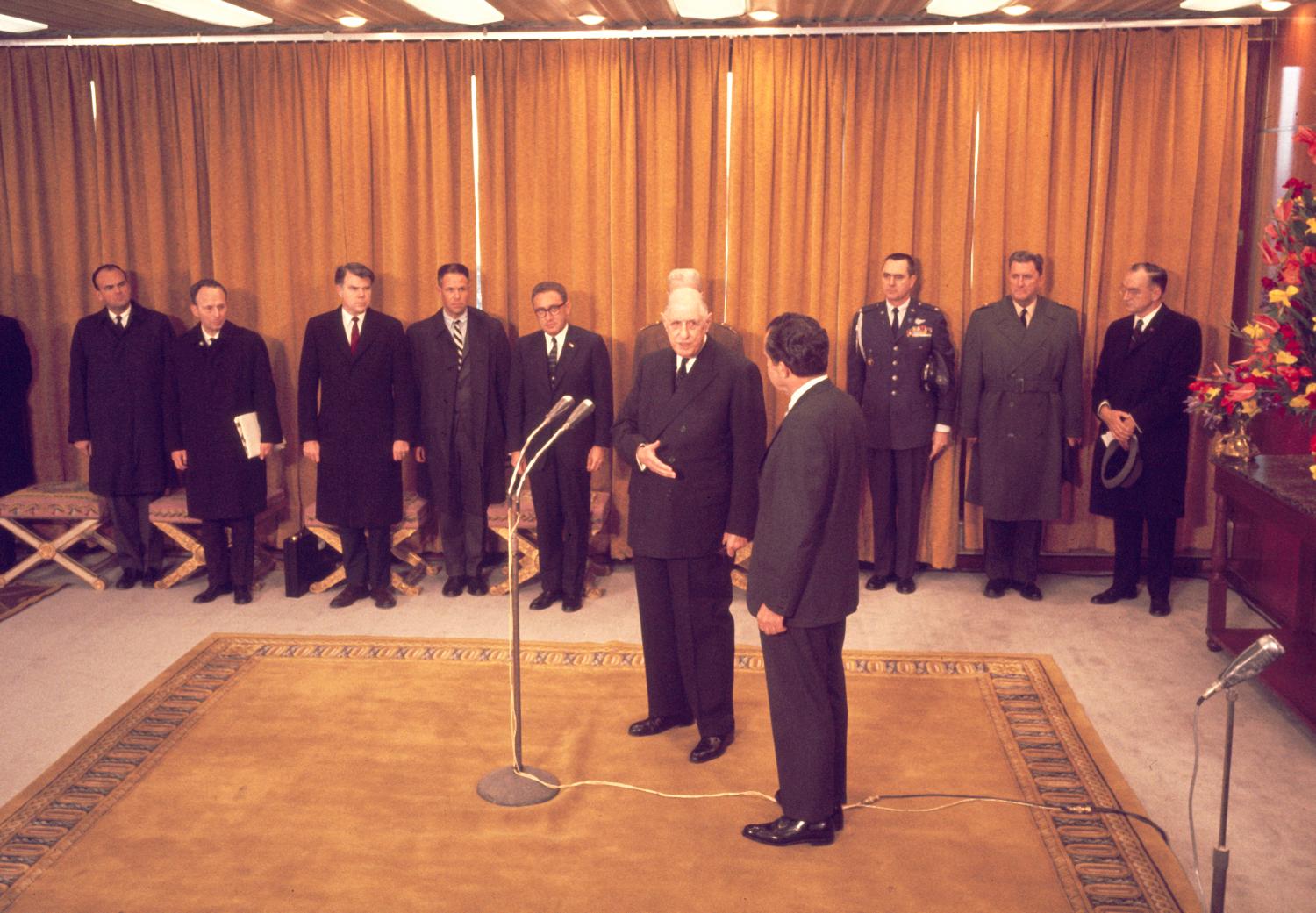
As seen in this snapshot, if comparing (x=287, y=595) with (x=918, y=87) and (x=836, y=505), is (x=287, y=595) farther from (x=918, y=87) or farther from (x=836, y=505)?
(x=918, y=87)

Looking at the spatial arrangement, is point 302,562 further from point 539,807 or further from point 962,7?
point 962,7

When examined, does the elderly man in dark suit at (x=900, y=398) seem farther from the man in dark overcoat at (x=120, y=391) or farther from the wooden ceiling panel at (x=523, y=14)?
the man in dark overcoat at (x=120, y=391)

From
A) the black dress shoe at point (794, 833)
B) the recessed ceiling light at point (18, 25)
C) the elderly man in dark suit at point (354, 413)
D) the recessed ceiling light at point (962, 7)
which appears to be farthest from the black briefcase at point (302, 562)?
the recessed ceiling light at point (962, 7)

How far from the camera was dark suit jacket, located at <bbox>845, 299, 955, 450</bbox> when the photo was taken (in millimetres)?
5633

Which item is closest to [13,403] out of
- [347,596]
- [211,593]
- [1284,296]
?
[211,593]

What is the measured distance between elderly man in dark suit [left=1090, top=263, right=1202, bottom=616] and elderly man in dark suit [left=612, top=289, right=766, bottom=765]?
2.48m

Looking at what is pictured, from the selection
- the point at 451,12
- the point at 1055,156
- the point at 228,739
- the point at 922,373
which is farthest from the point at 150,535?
the point at 1055,156

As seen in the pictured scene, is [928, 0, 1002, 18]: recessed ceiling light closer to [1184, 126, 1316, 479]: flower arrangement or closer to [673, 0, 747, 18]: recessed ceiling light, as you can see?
[673, 0, 747, 18]: recessed ceiling light

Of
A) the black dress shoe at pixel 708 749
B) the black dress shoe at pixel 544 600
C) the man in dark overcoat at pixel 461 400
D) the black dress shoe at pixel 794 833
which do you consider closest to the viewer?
the black dress shoe at pixel 794 833

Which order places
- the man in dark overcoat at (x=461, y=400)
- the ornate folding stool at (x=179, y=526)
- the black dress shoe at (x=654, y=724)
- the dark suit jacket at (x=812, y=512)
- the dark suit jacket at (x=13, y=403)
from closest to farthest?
the dark suit jacket at (x=812, y=512) < the black dress shoe at (x=654, y=724) < the man in dark overcoat at (x=461, y=400) < the ornate folding stool at (x=179, y=526) < the dark suit jacket at (x=13, y=403)

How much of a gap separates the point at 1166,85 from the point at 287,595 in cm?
510

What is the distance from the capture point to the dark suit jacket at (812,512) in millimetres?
2969

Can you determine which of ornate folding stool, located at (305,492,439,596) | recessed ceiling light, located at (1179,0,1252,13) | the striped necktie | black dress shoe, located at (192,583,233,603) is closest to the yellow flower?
recessed ceiling light, located at (1179,0,1252,13)

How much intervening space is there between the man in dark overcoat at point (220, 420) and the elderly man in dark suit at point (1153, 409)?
414 centimetres
